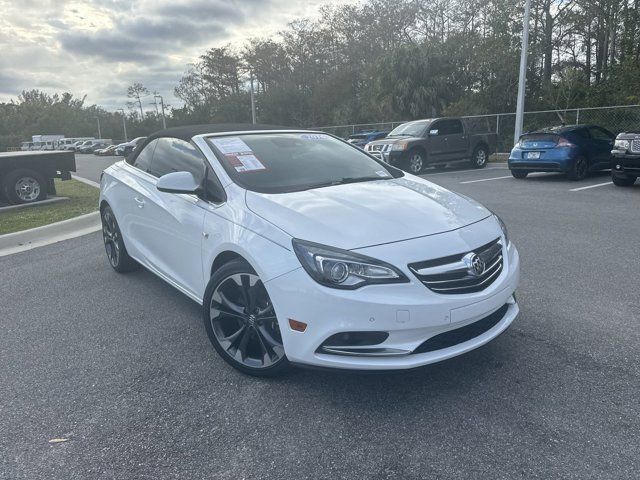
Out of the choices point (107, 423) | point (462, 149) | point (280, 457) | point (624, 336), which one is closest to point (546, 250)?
point (624, 336)

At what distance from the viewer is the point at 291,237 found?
9.16 ft

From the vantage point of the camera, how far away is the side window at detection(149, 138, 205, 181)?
153 inches

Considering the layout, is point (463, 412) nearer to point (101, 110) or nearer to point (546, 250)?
point (546, 250)

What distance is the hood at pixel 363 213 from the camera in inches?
110

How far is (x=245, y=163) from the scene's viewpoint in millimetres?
3678

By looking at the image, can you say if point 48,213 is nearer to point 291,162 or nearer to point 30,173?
point 30,173

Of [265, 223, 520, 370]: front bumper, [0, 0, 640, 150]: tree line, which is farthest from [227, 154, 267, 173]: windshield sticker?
[0, 0, 640, 150]: tree line

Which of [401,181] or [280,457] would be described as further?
[401,181]

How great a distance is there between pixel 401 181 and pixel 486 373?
5.16 ft

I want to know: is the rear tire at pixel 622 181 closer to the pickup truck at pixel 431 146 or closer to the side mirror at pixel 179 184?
the pickup truck at pixel 431 146

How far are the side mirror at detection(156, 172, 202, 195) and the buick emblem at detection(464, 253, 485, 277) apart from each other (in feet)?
6.10

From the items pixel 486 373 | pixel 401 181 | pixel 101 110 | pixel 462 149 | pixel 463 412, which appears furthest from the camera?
pixel 101 110

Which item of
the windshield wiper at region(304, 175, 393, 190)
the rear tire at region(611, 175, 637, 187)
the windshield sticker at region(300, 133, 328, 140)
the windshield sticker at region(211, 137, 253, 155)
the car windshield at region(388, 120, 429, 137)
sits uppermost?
the car windshield at region(388, 120, 429, 137)

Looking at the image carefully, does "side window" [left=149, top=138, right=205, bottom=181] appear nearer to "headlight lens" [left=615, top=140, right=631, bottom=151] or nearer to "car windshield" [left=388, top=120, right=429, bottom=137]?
"headlight lens" [left=615, top=140, right=631, bottom=151]
